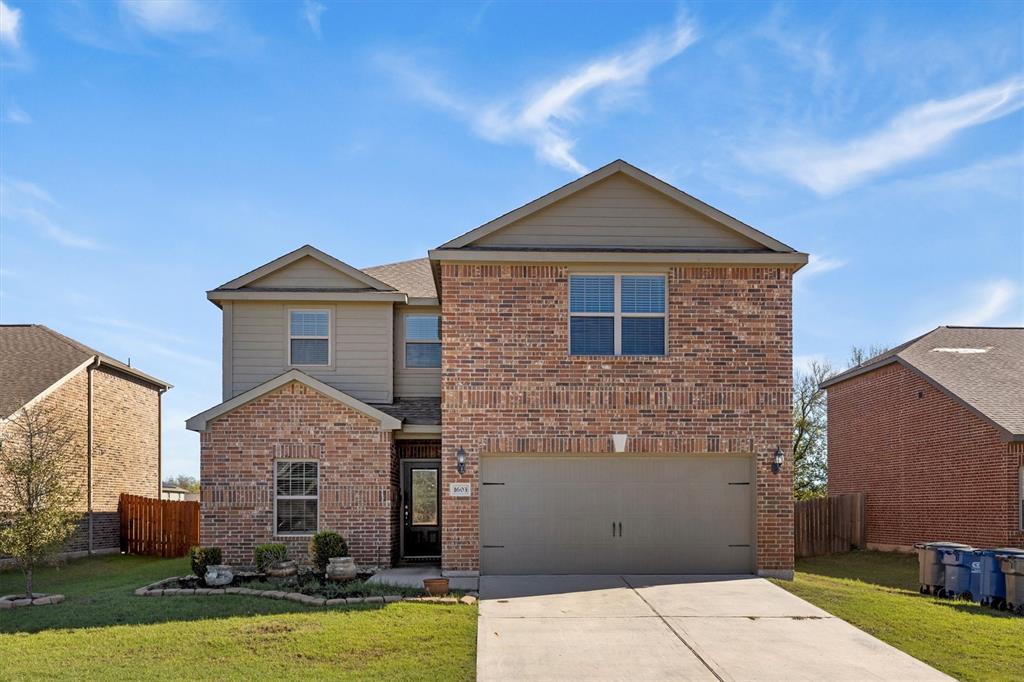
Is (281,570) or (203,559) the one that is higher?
(203,559)

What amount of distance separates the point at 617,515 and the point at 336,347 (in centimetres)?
706

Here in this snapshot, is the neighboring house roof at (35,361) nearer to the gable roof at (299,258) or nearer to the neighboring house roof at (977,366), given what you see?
the gable roof at (299,258)

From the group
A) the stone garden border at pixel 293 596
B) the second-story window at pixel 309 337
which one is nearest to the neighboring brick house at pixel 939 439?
the stone garden border at pixel 293 596

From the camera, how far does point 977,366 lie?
23.1 m

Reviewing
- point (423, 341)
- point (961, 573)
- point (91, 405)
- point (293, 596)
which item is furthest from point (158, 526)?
point (961, 573)

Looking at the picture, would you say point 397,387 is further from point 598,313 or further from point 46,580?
point 46,580

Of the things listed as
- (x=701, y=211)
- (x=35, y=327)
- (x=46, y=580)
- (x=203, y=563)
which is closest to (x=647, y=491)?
(x=701, y=211)

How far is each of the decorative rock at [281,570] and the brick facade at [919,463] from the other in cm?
1466

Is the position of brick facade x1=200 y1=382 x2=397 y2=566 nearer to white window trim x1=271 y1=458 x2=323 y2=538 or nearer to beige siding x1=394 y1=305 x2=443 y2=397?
white window trim x1=271 y1=458 x2=323 y2=538

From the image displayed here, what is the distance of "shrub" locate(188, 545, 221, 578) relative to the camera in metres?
15.5

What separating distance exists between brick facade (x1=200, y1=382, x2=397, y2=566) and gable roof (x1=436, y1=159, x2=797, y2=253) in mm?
4102

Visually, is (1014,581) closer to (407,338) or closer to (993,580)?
(993,580)

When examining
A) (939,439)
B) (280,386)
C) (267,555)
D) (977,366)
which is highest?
(977,366)

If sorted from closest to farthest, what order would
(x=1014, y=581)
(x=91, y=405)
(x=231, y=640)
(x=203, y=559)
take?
(x=231, y=640) → (x=1014, y=581) → (x=203, y=559) → (x=91, y=405)
